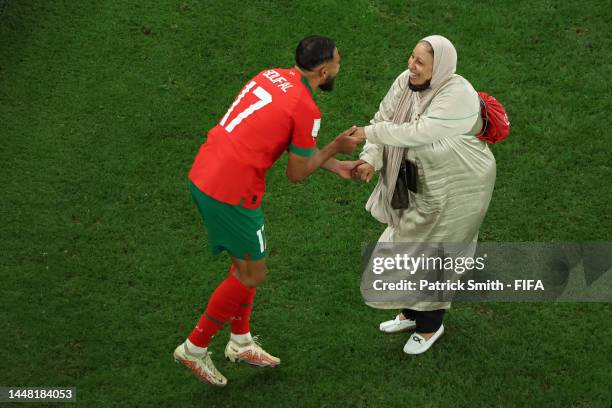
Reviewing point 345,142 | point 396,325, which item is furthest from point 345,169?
point 396,325

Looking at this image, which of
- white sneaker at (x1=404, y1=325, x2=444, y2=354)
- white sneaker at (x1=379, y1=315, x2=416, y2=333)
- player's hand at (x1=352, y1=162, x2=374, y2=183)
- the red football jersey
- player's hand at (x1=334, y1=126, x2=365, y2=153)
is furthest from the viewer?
white sneaker at (x1=379, y1=315, x2=416, y2=333)

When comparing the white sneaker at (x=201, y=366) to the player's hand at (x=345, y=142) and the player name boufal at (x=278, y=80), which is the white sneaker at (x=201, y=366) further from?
the player name boufal at (x=278, y=80)

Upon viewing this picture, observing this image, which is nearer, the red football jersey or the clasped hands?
the red football jersey

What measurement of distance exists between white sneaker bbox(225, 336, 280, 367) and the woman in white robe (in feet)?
3.01

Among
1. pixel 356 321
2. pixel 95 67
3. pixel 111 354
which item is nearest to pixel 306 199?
pixel 356 321

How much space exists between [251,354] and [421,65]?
6.99 ft

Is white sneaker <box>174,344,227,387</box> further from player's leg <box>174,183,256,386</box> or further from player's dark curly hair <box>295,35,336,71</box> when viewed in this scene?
player's dark curly hair <box>295,35,336,71</box>

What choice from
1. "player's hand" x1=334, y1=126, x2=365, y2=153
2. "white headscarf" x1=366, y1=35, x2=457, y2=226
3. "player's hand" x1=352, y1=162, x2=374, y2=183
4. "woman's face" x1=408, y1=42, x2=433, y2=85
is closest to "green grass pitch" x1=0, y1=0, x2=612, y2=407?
"white headscarf" x1=366, y1=35, x2=457, y2=226

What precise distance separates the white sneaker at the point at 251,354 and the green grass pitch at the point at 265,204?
0.08 m

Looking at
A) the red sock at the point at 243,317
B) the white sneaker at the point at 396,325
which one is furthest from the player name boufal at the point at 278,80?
the white sneaker at the point at 396,325

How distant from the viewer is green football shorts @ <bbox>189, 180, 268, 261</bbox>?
4.97 metres

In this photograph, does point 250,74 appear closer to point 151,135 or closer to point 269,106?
point 151,135

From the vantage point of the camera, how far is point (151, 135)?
24.4ft

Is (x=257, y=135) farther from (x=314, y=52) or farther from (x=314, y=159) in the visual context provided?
(x=314, y=52)
